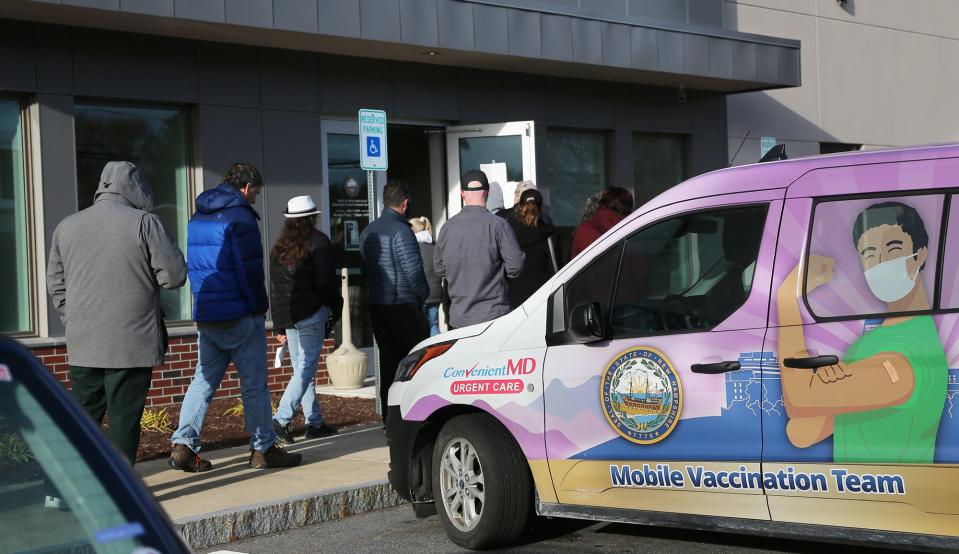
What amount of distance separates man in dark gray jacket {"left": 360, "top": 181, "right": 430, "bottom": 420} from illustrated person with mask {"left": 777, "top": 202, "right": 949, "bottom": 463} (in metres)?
4.40

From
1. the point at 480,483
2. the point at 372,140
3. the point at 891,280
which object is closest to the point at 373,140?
the point at 372,140

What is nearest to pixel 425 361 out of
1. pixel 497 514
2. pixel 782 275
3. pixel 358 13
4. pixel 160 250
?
pixel 497 514

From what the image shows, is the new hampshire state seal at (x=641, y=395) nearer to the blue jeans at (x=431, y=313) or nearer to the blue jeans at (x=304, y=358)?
the blue jeans at (x=304, y=358)

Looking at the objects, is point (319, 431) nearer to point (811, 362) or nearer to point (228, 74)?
point (228, 74)

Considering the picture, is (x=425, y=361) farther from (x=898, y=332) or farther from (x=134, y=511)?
(x=134, y=511)

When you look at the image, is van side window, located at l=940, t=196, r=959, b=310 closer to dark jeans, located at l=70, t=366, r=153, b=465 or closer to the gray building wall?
dark jeans, located at l=70, t=366, r=153, b=465

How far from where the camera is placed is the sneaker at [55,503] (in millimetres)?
2244

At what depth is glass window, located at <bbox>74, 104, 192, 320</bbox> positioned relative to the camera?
39.3ft

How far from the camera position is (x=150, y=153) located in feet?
41.2

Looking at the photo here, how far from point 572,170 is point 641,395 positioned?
11.2 metres

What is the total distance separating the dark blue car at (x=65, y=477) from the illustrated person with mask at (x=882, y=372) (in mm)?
3353

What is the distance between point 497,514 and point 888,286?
215 centimetres

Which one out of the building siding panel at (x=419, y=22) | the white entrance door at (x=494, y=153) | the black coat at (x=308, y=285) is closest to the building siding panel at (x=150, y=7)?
the building siding panel at (x=419, y=22)

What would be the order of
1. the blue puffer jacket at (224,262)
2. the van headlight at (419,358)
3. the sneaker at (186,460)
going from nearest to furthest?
the van headlight at (419,358), the blue puffer jacket at (224,262), the sneaker at (186,460)
